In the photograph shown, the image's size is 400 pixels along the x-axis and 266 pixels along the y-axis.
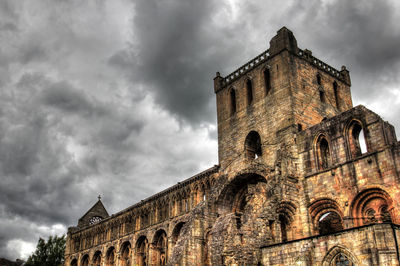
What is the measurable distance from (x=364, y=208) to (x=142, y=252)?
27.2 meters

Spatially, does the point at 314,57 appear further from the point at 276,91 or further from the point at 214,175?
the point at 214,175

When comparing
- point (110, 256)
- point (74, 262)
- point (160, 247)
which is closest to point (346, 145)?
point (160, 247)

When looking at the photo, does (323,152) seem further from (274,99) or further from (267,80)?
(267,80)

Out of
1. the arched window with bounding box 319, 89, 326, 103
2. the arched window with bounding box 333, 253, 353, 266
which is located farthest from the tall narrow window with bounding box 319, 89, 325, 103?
the arched window with bounding box 333, 253, 353, 266

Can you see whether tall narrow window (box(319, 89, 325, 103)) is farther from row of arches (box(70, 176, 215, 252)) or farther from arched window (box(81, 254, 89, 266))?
arched window (box(81, 254, 89, 266))

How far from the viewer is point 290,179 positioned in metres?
23.9

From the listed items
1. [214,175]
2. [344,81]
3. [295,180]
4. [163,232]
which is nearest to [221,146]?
[214,175]

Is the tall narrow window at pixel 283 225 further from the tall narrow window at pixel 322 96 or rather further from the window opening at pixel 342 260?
the tall narrow window at pixel 322 96

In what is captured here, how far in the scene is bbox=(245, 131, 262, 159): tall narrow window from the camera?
1168 inches

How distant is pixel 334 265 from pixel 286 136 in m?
9.99

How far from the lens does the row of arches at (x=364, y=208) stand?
2025cm

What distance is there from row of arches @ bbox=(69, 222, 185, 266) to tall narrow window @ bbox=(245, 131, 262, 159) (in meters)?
10.9

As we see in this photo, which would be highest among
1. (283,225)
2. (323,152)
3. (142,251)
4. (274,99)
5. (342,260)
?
(274,99)

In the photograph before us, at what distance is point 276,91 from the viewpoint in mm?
28547
